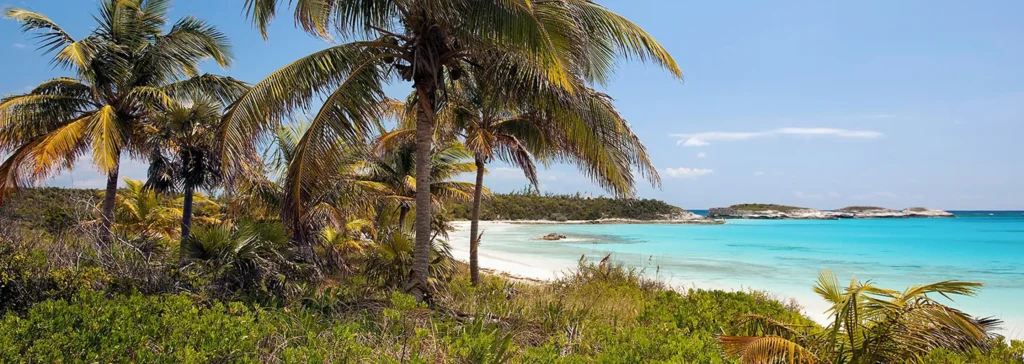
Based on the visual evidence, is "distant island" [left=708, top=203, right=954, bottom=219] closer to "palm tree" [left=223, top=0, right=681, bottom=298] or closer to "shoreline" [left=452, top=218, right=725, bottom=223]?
"shoreline" [left=452, top=218, right=725, bottom=223]

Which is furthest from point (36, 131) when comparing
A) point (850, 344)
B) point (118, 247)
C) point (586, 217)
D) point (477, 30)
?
point (586, 217)

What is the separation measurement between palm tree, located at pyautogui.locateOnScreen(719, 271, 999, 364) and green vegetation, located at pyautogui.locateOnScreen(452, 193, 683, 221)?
52.1 metres

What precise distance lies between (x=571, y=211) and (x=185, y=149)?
57.8m

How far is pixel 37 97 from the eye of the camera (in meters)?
9.67

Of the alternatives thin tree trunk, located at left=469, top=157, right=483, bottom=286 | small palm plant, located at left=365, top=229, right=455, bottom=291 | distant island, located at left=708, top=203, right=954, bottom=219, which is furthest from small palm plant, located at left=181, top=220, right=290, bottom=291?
distant island, located at left=708, top=203, right=954, bottom=219

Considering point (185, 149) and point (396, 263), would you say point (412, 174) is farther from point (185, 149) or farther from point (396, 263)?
point (396, 263)

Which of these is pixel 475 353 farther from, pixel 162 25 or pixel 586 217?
pixel 586 217

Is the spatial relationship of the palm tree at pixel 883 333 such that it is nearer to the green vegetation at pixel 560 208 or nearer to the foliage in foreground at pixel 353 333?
the foliage in foreground at pixel 353 333

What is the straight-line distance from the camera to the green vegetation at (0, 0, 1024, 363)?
3875mm

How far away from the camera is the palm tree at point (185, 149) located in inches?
377

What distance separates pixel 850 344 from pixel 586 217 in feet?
201

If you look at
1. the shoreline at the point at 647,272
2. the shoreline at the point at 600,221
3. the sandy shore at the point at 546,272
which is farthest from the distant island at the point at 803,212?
the sandy shore at the point at 546,272

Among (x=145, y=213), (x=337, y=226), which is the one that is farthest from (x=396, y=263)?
(x=145, y=213)

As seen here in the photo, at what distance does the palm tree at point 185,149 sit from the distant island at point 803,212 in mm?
101431
